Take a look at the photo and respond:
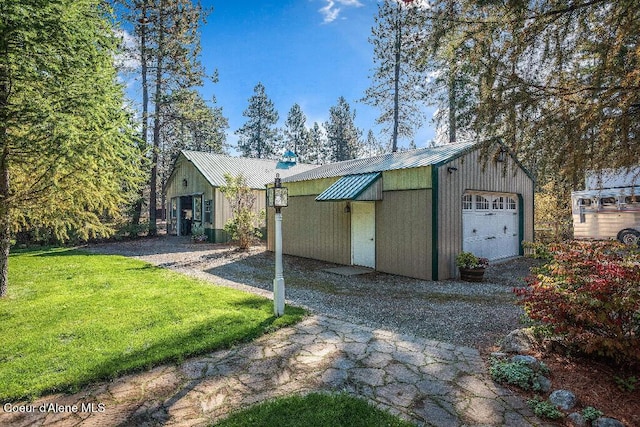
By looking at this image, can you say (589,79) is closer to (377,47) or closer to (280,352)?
(280,352)

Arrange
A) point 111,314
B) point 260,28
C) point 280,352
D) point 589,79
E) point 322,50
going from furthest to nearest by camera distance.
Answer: point 322,50 → point 260,28 → point 111,314 → point 280,352 → point 589,79

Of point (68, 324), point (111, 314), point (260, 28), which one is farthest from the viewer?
point (260, 28)

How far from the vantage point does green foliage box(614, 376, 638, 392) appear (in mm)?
3195

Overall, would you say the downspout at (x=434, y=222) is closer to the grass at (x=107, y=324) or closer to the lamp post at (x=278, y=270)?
the grass at (x=107, y=324)

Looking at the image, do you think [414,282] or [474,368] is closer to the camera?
→ [474,368]

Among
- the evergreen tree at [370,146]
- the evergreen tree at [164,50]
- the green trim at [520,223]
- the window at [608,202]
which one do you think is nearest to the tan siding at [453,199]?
the green trim at [520,223]

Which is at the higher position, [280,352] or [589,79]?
[589,79]

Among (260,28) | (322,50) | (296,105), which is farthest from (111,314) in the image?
(296,105)

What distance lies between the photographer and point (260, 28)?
36.2ft

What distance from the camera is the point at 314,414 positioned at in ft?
8.87

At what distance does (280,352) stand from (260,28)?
10.5 meters

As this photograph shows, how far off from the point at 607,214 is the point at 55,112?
16.9 metres

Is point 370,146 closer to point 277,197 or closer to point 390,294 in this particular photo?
point 390,294

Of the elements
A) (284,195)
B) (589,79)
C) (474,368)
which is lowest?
(474,368)
